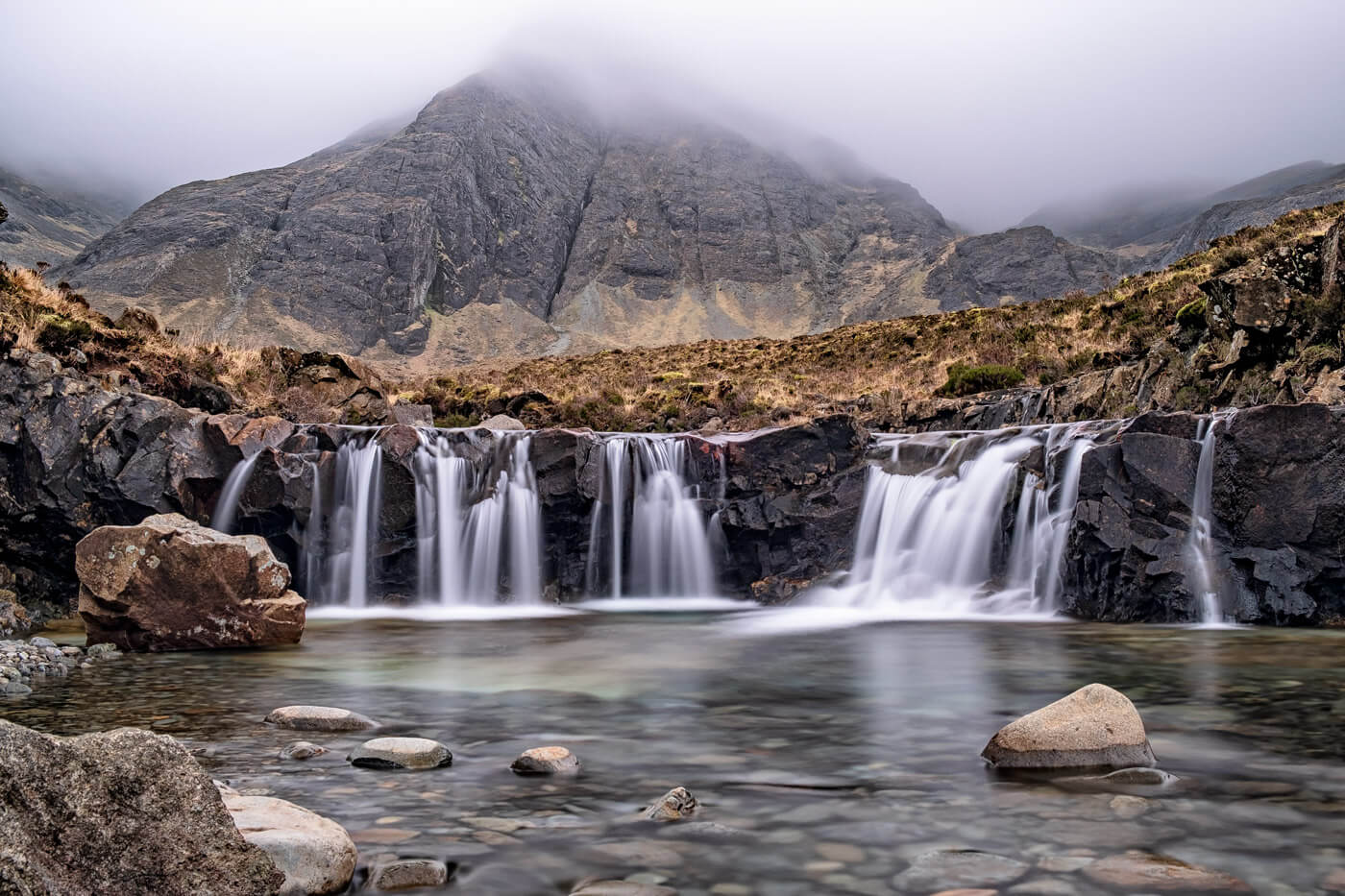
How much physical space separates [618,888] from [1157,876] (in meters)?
2.45

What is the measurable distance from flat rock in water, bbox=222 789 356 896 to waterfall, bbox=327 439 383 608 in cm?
1649

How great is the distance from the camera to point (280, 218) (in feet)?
438

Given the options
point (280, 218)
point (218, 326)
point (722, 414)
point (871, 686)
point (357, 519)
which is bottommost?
point (871, 686)

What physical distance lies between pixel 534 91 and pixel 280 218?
7076 centimetres

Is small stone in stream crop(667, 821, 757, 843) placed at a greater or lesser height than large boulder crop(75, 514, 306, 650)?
lesser

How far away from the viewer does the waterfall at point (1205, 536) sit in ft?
50.0

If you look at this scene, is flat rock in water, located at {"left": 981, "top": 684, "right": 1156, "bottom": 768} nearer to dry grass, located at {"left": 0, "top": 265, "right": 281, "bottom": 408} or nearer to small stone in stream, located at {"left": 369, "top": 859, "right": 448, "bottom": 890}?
small stone in stream, located at {"left": 369, "top": 859, "right": 448, "bottom": 890}

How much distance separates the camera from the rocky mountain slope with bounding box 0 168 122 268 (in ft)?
456

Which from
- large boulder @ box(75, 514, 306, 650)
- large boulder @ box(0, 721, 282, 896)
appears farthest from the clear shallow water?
large boulder @ box(0, 721, 282, 896)

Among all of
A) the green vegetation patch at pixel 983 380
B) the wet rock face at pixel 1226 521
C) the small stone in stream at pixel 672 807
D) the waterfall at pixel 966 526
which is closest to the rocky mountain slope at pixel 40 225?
the green vegetation patch at pixel 983 380

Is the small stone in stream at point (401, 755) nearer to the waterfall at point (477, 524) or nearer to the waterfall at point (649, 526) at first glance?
the waterfall at point (477, 524)

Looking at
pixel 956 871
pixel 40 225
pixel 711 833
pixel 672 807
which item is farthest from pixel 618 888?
pixel 40 225

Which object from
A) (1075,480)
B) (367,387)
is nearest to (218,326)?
(367,387)

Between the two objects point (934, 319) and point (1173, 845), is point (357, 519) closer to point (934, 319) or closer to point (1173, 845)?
point (1173, 845)
